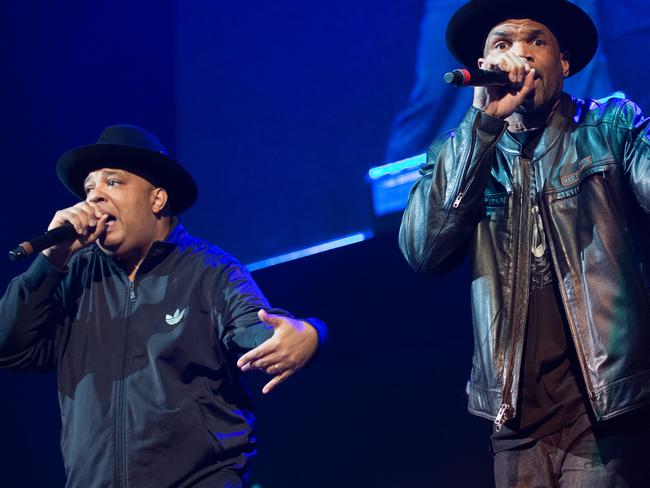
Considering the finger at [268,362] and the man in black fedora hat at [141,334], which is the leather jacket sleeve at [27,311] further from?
the finger at [268,362]

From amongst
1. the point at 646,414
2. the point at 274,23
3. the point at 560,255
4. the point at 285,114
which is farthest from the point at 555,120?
the point at 274,23

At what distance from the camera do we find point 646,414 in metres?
1.88

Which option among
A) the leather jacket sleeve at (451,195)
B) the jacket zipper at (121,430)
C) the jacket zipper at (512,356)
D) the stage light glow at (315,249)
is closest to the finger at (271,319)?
the leather jacket sleeve at (451,195)

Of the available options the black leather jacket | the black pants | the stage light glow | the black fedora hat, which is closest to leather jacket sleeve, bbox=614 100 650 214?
the black leather jacket

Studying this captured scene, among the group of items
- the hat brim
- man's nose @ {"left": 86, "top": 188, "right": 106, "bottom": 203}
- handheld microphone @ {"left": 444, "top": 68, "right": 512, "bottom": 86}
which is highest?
handheld microphone @ {"left": 444, "top": 68, "right": 512, "bottom": 86}

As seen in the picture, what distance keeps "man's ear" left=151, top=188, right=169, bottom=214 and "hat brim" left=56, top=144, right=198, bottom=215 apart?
0.03m

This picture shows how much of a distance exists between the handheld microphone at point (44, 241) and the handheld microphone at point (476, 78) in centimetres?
132

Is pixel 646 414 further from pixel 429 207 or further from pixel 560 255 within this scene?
pixel 429 207

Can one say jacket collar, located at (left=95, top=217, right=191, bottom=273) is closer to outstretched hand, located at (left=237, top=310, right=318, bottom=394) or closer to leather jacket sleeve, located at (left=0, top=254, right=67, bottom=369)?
leather jacket sleeve, located at (left=0, top=254, right=67, bottom=369)

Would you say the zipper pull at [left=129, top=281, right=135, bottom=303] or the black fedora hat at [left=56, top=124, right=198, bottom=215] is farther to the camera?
the black fedora hat at [left=56, top=124, right=198, bottom=215]

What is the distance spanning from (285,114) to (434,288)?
40.0 inches

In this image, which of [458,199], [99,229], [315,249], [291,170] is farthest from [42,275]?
[458,199]

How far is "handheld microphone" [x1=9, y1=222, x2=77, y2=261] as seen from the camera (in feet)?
8.00

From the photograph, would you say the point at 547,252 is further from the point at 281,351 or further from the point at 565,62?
the point at 281,351
